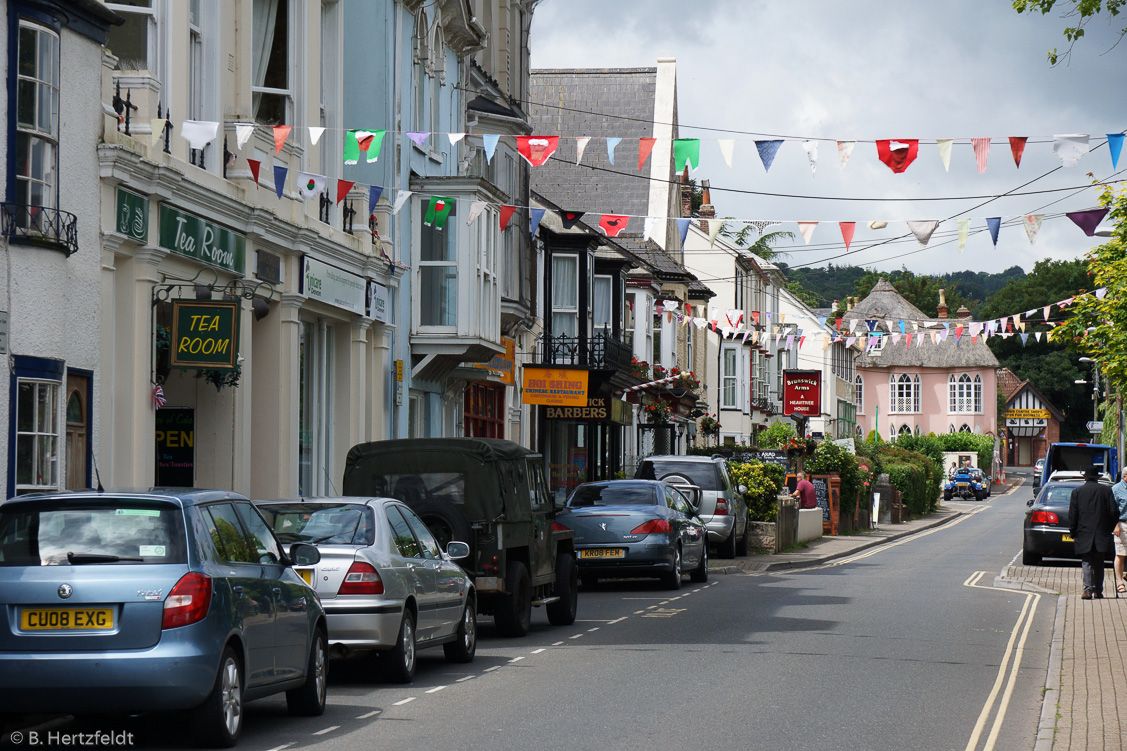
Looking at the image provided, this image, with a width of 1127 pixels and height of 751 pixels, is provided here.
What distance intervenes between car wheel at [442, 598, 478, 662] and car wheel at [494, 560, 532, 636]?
1.50m

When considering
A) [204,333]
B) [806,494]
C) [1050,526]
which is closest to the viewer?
[204,333]

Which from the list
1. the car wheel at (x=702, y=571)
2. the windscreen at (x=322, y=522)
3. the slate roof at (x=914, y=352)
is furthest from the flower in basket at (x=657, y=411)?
the slate roof at (x=914, y=352)

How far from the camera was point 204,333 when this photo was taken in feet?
53.5

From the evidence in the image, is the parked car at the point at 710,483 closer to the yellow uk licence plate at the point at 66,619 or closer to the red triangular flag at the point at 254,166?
the red triangular flag at the point at 254,166

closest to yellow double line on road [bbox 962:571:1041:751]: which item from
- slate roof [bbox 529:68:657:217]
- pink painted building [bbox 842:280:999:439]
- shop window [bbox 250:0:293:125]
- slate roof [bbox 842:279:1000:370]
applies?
shop window [bbox 250:0:293:125]

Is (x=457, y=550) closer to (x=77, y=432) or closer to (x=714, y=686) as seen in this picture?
(x=714, y=686)

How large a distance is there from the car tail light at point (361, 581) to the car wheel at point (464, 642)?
2.04 metres

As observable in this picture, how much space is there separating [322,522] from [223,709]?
3458 mm

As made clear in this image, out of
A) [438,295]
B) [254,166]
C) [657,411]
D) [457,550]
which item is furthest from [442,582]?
[657,411]

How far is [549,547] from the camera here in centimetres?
1641

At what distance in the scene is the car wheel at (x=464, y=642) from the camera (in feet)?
43.3

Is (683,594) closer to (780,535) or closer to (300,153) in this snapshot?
(300,153)

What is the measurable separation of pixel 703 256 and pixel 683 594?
42005 mm

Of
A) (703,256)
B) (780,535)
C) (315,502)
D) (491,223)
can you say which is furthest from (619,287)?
(315,502)
